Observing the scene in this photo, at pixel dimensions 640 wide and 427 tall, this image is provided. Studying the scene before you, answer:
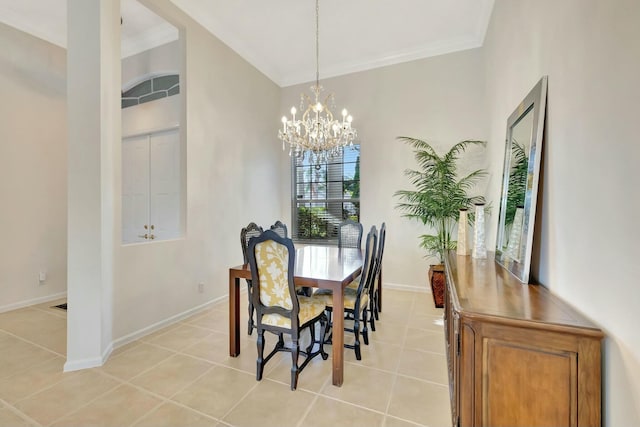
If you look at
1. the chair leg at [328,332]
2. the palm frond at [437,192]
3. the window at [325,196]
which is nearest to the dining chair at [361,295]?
the chair leg at [328,332]

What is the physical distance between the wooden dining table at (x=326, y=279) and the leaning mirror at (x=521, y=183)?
1118mm

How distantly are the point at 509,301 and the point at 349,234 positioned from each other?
257 centimetres

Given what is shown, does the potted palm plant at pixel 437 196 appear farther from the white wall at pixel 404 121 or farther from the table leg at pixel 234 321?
the table leg at pixel 234 321

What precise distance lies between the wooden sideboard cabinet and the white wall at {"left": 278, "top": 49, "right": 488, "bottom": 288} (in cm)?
306

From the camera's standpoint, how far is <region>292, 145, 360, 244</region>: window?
15.4 ft

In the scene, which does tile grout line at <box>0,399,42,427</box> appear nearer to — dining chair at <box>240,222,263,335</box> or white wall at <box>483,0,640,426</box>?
dining chair at <box>240,222,263,335</box>

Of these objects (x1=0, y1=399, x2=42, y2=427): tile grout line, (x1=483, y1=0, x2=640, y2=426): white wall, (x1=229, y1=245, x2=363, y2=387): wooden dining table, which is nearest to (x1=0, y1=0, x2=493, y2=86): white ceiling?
(x1=483, y1=0, x2=640, y2=426): white wall

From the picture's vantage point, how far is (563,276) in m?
1.39

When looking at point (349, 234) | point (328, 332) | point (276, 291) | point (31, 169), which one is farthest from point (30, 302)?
point (349, 234)

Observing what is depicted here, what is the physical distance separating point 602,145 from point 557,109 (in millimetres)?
488

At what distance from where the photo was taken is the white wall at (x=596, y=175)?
952mm

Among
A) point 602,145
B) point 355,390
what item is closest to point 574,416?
point 602,145

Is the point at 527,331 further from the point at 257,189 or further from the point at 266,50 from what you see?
the point at 266,50

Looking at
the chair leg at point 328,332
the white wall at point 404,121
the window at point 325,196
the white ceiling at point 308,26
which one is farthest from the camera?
the window at point 325,196
